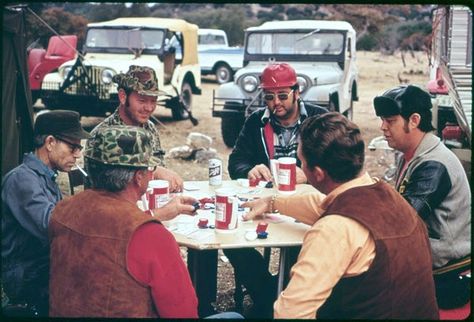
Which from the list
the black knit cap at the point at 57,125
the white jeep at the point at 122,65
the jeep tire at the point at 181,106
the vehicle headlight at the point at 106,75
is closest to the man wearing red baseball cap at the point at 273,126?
the black knit cap at the point at 57,125

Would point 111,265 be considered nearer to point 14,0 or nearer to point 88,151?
point 88,151

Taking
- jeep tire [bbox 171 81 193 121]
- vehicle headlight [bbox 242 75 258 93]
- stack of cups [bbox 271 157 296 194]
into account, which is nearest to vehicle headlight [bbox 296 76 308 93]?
vehicle headlight [bbox 242 75 258 93]

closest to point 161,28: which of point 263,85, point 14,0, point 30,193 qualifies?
point 14,0

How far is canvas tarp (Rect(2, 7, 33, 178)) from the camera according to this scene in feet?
21.7

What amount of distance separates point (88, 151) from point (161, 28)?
10657mm

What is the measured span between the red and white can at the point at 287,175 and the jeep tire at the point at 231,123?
6573 millimetres

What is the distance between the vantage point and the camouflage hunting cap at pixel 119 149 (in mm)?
2508

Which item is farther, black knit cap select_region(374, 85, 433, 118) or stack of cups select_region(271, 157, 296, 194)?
stack of cups select_region(271, 157, 296, 194)

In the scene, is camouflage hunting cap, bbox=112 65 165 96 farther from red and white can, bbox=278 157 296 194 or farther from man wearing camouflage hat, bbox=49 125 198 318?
man wearing camouflage hat, bbox=49 125 198 318

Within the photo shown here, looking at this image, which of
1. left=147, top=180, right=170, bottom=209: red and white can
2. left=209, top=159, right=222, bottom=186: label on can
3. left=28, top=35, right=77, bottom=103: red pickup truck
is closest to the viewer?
left=147, top=180, right=170, bottom=209: red and white can

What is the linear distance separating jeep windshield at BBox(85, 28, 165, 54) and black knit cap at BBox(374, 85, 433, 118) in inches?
385

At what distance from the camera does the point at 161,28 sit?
42.1 ft

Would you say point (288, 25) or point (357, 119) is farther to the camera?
point (357, 119)

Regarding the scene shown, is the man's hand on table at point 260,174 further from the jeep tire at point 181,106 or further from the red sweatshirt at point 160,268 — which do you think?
the jeep tire at point 181,106
